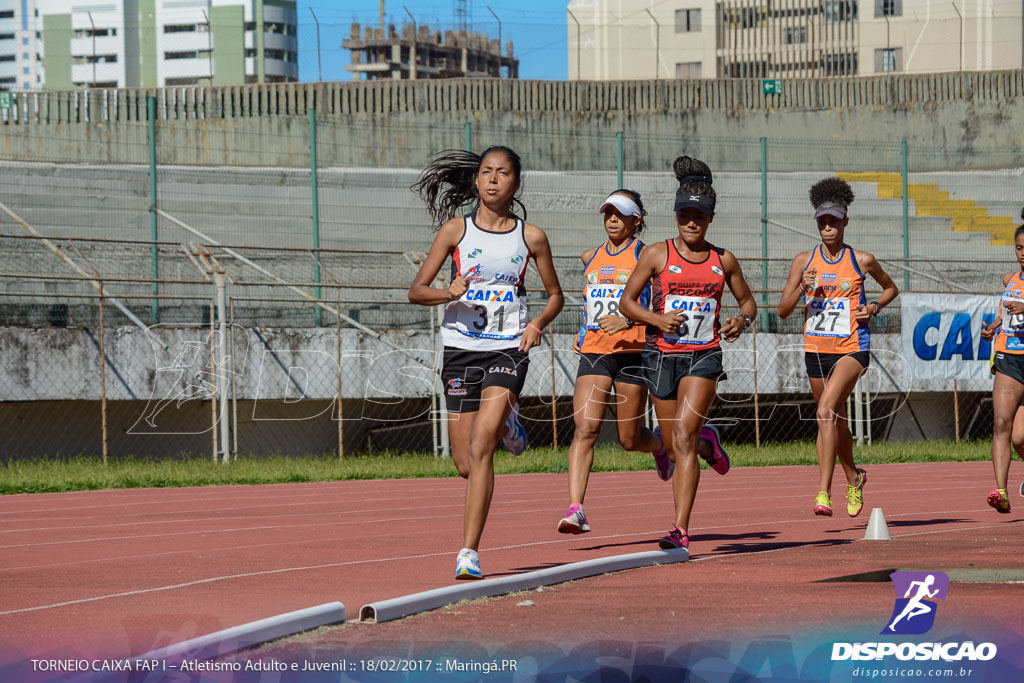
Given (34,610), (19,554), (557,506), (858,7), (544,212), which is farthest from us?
(858,7)

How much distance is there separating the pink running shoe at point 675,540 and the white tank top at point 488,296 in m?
1.49

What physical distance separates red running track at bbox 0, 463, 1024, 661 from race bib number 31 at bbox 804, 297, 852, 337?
1.34m

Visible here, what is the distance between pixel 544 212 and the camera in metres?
26.9

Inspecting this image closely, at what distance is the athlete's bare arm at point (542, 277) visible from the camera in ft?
22.4

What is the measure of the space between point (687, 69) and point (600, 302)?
43.6m

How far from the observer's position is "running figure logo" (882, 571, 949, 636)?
5.14m

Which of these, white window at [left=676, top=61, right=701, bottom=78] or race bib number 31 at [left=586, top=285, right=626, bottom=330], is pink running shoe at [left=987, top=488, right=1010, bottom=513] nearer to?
race bib number 31 at [left=586, top=285, right=626, bottom=330]

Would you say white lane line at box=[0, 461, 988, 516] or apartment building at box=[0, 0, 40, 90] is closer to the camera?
white lane line at box=[0, 461, 988, 516]

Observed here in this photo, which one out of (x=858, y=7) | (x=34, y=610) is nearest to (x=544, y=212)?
(x=34, y=610)

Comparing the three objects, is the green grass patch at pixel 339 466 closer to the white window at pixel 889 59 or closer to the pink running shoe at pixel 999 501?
the pink running shoe at pixel 999 501

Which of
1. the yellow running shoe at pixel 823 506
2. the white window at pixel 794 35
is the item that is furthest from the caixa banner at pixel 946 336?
the white window at pixel 794 35

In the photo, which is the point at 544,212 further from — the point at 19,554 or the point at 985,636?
the point at 985,636

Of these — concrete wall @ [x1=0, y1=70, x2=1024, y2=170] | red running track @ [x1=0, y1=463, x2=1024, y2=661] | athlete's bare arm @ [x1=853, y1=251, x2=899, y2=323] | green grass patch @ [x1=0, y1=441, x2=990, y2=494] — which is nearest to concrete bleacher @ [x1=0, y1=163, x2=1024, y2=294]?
concrete wall @ [x1=0, y1=70, x2=1024, y2=170]

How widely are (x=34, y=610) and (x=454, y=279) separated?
2.47m
